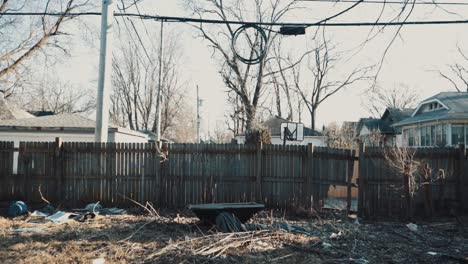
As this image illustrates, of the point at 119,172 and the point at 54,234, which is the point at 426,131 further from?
the point at 54,234

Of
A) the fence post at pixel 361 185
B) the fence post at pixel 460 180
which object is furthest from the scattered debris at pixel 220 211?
the fence post at pixel 460 180

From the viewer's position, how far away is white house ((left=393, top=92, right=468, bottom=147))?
22.6 metres

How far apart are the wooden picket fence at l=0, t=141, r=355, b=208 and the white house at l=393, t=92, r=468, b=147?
12.8 meters

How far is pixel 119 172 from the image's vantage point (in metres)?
10.1

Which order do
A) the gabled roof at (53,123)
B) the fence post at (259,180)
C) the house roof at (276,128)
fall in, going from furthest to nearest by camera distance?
1. the house roof at (276,128)
2. the gabled roof at (53,123)
3. the fence post at (259,180)

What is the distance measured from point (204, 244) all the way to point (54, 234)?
2830mm

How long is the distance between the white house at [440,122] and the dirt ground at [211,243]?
46.3ft

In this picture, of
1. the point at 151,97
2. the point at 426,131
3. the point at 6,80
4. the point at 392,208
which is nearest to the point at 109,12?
the point at 392,208

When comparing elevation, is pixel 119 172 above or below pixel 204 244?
above

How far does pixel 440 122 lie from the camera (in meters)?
23.5

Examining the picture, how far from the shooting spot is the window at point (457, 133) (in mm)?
22578

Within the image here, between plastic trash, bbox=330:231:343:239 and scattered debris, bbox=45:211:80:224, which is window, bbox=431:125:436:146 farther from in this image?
scattered debris, bbox=45:211:80:224

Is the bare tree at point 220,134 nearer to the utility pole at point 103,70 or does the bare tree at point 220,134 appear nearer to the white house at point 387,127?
the white house at point 387,127

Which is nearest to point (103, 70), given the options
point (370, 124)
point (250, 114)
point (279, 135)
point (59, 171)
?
point (59, 171)
